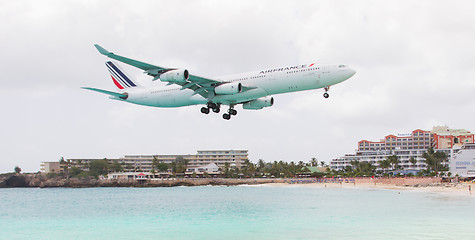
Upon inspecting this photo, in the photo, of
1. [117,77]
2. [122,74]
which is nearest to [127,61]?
[122,74]

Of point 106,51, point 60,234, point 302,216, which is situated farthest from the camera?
point 302,216

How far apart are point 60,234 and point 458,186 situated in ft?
348

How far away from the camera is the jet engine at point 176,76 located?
57188mm

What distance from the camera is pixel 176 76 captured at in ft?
188

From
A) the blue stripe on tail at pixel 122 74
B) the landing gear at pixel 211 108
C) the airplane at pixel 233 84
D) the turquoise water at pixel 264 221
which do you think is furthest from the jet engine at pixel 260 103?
the blue stripe on tail at pixel 122 74

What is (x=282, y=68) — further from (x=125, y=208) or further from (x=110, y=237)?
(x=125, y=208)

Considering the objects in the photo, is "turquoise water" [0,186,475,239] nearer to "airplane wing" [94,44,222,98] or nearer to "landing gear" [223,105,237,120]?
"landing gear" [223,105,237,120]

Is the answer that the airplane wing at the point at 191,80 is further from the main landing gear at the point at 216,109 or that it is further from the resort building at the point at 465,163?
the resort building at the point at 465,163

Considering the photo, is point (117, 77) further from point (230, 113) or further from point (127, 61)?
point (127, 61)

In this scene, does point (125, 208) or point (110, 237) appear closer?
point (110, 237)

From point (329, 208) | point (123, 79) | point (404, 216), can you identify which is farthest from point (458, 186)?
point (123, 79)

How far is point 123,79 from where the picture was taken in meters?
83.5

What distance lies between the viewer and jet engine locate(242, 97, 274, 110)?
6644cm

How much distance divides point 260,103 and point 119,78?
94.6ft
